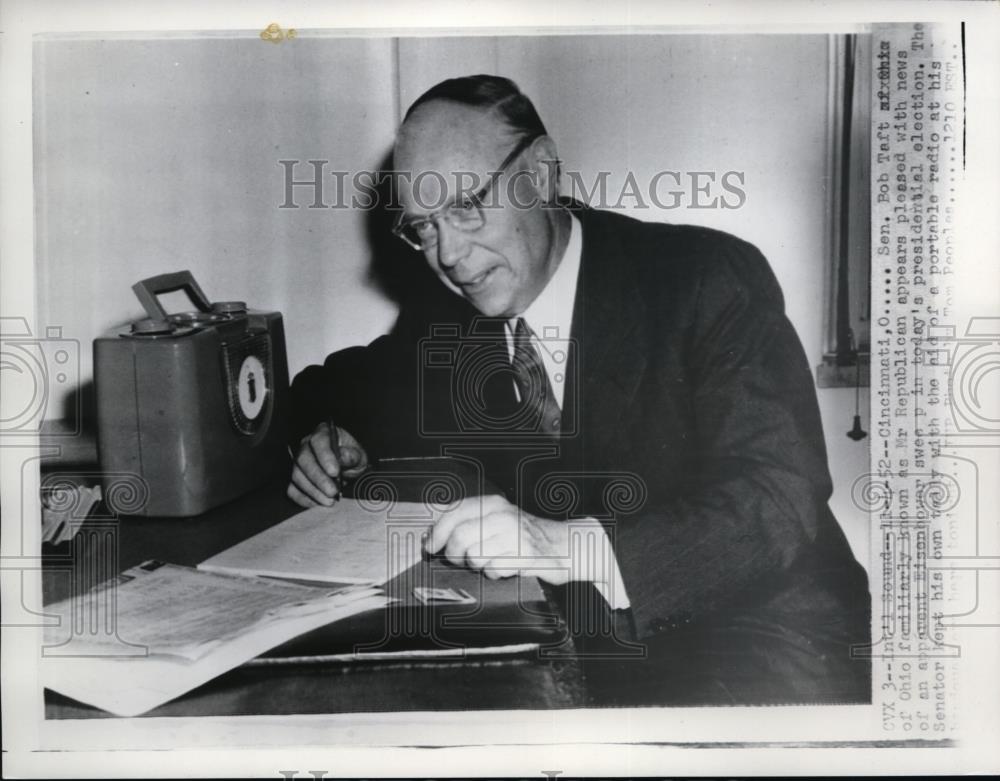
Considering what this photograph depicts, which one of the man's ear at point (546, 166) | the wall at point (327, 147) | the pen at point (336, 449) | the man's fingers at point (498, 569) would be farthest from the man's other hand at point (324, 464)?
the man's ear at point (546, 166)

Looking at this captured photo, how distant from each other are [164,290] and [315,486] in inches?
13.6

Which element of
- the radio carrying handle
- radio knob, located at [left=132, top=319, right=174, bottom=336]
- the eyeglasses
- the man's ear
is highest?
the man's ear

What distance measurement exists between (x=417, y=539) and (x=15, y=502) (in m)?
0.59

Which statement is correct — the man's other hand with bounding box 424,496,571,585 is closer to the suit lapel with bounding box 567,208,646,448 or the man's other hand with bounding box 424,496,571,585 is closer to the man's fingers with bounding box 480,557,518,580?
the man's fingers with bounding box 480,557,518,580

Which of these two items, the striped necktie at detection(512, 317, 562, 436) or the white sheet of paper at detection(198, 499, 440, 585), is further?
the striped necktie at detection(512, 317, 562, 436)

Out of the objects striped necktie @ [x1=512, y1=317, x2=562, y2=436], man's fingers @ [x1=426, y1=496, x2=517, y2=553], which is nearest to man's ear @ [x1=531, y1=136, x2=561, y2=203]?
striped necktie @ [x1=512, y1=317, x2=562, y2=436]

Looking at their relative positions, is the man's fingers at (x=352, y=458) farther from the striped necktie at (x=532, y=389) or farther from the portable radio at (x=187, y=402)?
the striped necktie at (x=532, y=389)

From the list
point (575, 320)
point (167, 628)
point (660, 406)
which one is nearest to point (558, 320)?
point (575, 320)

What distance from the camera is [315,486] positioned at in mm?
1346

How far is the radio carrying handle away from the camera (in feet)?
4.28

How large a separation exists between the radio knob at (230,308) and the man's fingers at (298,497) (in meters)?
0.26

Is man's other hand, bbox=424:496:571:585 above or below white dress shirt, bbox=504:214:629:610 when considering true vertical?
below

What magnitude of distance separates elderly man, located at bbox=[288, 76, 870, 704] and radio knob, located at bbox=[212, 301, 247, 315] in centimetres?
16

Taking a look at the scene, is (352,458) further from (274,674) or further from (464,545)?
(274,674)
